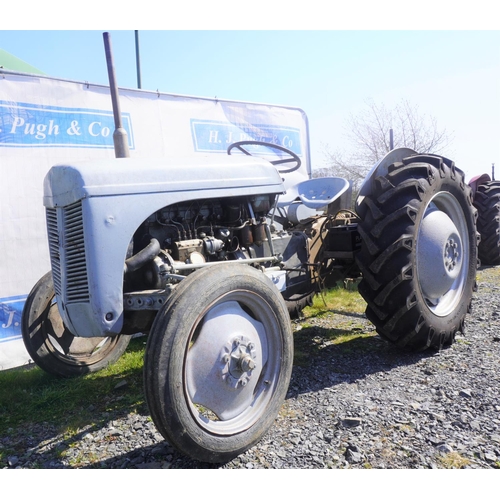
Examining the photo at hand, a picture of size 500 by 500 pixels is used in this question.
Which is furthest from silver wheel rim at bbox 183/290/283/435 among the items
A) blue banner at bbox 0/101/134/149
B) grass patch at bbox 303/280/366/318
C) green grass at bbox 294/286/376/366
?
blue banner at bbox 0/101/134/149

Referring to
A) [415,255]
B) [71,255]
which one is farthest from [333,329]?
[71,255]

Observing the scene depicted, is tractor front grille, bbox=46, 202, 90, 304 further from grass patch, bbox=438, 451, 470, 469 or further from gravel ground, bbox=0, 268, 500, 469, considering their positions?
grass patch, bbox=438, 451, 470, 469

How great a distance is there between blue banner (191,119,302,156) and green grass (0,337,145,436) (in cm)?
334

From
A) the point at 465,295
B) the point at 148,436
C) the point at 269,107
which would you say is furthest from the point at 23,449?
the point at 269,107

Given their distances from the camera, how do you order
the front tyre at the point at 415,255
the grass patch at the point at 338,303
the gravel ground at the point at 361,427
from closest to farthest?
the gravel ground at the point at 361,427 → the front tyre at the point at 415,255 → the grass patch at the point at 338,303

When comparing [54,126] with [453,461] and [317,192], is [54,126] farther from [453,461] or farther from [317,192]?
[453,461]

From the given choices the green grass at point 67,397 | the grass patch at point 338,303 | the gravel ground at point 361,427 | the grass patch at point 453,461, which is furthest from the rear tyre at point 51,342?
the grass patch at point 453,461

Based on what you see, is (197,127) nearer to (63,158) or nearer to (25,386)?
(63,158)

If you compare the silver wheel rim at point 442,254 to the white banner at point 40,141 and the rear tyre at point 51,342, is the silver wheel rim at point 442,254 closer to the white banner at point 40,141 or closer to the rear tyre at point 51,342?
the rear tyre at point 51,342

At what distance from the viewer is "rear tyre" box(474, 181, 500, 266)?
26.9 ft

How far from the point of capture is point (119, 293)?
8.14 ft

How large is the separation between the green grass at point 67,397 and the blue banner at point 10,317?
0.71 m

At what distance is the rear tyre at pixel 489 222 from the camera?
8195 mm

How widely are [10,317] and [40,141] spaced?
1809 millimetres
